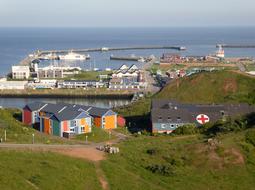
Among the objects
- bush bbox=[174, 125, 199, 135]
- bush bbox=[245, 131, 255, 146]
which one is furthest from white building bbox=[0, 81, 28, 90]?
bush bbox=[245, 131, 255, 146]

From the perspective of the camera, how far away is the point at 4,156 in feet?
45.4

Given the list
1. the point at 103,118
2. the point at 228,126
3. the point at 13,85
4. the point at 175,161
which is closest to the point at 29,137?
the point at 103,118

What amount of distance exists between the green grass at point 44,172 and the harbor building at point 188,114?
858 cm

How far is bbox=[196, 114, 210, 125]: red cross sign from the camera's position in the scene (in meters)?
22.6

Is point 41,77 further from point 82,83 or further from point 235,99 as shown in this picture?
point 235,99

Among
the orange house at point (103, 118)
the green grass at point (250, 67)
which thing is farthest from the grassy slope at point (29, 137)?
the green grass at point (250, 67)

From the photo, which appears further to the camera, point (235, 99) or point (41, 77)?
point (41, 77)

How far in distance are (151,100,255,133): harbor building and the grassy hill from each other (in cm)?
531

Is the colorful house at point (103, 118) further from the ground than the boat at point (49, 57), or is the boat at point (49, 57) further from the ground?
the boat at point (49, 57)

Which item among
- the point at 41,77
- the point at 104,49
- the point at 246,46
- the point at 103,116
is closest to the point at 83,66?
the point at 41,77

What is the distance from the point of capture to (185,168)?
1457cm

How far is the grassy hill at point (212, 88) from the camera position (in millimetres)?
30039

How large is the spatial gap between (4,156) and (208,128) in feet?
33.0

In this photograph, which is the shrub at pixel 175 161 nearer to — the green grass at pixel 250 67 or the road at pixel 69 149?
the road at pixel 69 149
